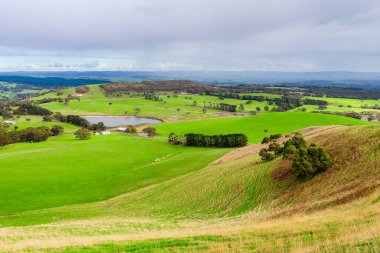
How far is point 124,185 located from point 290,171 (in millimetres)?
41090

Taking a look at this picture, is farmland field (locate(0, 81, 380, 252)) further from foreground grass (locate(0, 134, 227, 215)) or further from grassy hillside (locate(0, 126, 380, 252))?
foreground grass (locate(0, 134, 227, 215))

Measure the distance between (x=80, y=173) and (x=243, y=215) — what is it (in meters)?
59.9

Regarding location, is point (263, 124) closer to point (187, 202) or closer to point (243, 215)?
point (187, 202)

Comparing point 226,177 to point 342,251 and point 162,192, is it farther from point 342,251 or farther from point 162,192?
point 342,251

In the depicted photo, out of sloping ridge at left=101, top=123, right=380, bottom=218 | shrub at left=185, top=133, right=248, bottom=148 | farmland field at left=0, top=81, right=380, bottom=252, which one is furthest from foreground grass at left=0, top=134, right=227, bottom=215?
sloping ridge at left=101, top=123, right=380, bottom=218

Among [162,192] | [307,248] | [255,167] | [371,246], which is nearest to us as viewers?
[371,246]

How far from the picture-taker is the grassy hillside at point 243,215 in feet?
50.2

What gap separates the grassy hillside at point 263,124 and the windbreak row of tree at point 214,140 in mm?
16948

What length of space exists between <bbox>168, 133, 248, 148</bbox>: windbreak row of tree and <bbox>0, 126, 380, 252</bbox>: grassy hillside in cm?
6728

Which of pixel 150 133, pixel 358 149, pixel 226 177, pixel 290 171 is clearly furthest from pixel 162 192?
pixel 150 133

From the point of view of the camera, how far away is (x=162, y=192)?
167ft

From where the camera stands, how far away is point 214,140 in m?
122

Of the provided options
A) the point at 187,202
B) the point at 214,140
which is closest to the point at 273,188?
the point at 187,202

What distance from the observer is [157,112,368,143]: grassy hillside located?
14400 cm
